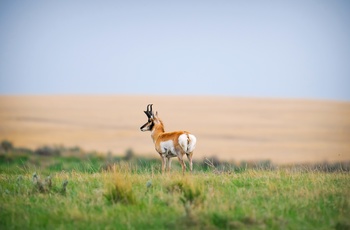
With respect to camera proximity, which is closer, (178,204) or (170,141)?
(178,204)

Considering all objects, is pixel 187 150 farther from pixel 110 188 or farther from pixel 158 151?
pixel 110 188

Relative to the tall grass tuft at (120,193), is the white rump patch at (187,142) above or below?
above

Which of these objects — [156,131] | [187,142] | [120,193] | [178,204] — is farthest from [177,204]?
[156,131]

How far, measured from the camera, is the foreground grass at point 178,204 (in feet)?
33.1

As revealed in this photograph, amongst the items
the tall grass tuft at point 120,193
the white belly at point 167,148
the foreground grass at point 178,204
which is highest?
the white belly at point 167,148

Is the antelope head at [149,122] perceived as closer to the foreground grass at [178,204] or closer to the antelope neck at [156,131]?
→ the antelope neck at [156,131]

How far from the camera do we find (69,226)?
1012cm

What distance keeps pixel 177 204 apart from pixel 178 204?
0.29ft

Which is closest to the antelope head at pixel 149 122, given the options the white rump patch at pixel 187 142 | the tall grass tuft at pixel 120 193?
the white rump patch at pixel 187 142

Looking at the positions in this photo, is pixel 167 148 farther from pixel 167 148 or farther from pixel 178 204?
pixel 178 204

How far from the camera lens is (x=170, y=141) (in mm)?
16031

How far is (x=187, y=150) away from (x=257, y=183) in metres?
2.73

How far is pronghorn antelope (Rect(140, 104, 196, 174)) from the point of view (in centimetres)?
1576

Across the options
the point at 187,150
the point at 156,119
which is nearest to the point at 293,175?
the point at 187,150
